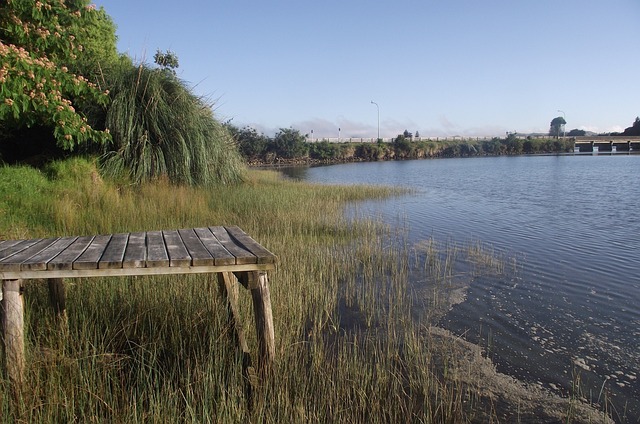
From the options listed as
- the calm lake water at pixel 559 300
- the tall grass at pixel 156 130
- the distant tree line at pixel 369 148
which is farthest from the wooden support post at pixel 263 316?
the distant tree line at pixel 369 148

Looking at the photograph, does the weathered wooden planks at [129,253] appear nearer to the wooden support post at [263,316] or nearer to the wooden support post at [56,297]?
the wooden support post at [263,316]

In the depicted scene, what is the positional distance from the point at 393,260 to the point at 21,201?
666cm

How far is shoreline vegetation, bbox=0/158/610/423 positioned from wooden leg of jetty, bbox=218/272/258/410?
7 cm

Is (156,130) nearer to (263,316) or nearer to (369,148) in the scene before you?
(263,316)

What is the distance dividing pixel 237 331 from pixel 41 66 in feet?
18.3

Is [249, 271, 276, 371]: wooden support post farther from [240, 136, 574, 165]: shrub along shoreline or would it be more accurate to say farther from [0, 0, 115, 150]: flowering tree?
[240, 136, 574, 165]: shrub along shoreline

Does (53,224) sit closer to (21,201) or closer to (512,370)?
(21,201)

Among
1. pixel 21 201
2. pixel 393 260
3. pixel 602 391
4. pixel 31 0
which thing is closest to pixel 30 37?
pixel 31 0

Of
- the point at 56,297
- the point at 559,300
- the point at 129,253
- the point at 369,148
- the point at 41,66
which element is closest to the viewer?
the point at 129,253

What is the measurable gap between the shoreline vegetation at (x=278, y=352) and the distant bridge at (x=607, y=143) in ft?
342

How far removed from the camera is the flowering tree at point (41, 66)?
6504 millimetres

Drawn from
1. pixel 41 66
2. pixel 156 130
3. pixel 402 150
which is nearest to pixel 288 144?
pixel 402 150

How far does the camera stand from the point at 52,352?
3.42 metres

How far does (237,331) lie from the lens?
386cm
